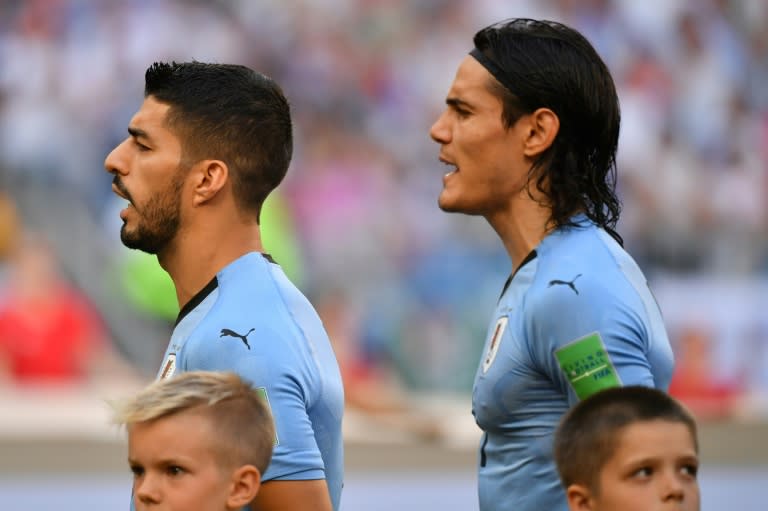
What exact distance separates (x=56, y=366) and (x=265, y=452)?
7.54 meters

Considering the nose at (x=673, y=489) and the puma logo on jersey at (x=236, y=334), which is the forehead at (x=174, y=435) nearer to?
the puma logo on jersey at (x=236, y=334)

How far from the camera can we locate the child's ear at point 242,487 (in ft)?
9.27

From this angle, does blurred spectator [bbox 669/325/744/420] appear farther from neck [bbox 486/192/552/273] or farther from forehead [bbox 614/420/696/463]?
forehead [bbox 614/420/696/463]

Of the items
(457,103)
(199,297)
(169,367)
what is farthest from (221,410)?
(457,103)

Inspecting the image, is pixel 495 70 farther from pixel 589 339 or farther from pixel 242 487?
pixel 242 487

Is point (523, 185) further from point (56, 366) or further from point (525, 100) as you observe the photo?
point (56, 366)

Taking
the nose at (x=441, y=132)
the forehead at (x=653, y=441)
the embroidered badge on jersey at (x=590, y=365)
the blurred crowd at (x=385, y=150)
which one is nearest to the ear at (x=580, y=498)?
the forehead at (x=653, y=441)

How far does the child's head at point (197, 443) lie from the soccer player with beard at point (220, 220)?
0.18 m

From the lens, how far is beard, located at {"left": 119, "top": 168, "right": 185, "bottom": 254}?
10.9 ft

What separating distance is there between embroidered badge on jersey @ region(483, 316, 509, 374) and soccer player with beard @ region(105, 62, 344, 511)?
366mm

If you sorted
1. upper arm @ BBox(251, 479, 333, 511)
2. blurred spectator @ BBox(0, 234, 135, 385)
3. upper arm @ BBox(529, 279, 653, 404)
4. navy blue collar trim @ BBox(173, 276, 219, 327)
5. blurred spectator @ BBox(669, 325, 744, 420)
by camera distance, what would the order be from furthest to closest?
blurred spectator @ BBox(669, 325, 744, 420) → blurred spectator @ BBox(0, 234, 135, 385) → navy blue collar trim @ BBox(173, 276, 219, 327) → upper arm @ BBox(529, 279, 653, 404) → upper arm @ BBox(251, 479, 333, 511)

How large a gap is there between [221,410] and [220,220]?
2.14 feet

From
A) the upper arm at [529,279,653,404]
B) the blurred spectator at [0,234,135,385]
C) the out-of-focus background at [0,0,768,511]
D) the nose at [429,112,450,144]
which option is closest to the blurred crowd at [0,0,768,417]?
the out-of-focus background at [0,0,768,511]

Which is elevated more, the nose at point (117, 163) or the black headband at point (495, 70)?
the black headband at point (495, 70)
